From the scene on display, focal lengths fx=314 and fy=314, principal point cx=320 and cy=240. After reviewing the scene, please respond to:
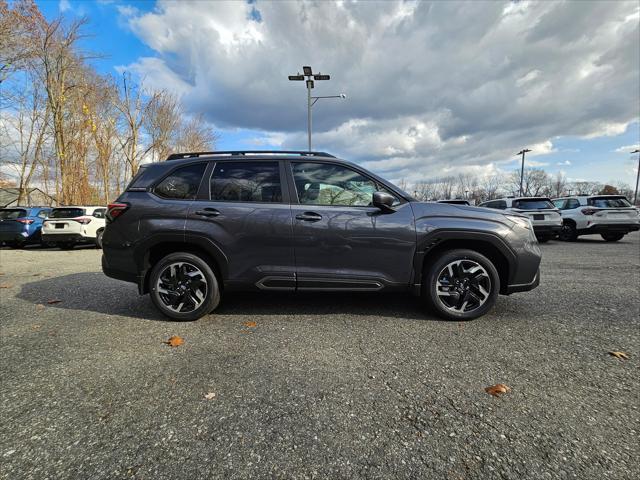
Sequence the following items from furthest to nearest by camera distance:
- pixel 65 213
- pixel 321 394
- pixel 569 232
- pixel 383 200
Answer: pixel 569 232 < pixel 65 213 < pixel 383 200 < pixel 321 394

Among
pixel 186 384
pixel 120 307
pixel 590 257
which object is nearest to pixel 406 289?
pixel 186 384

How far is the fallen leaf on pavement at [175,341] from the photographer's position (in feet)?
9.67

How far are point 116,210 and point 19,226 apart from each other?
12.8m

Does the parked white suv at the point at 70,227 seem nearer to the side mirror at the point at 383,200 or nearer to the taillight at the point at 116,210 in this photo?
the taillight at the point at 116,210

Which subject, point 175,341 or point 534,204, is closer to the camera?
point 175,341

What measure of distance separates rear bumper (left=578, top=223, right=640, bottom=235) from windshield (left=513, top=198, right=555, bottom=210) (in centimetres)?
176

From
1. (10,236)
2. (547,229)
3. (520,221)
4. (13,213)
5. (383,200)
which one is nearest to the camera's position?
(383,200)

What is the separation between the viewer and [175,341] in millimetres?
2996

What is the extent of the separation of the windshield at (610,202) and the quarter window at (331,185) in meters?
12.6

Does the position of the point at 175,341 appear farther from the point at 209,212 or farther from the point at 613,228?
the point at 613,228

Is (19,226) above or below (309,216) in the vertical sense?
below

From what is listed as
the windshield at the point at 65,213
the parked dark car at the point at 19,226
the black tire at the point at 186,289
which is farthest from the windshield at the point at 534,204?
the parked dark car at the point at 19,226

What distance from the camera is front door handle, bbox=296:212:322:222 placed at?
3.41 m

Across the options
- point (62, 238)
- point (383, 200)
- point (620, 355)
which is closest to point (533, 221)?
point (620, 355)
